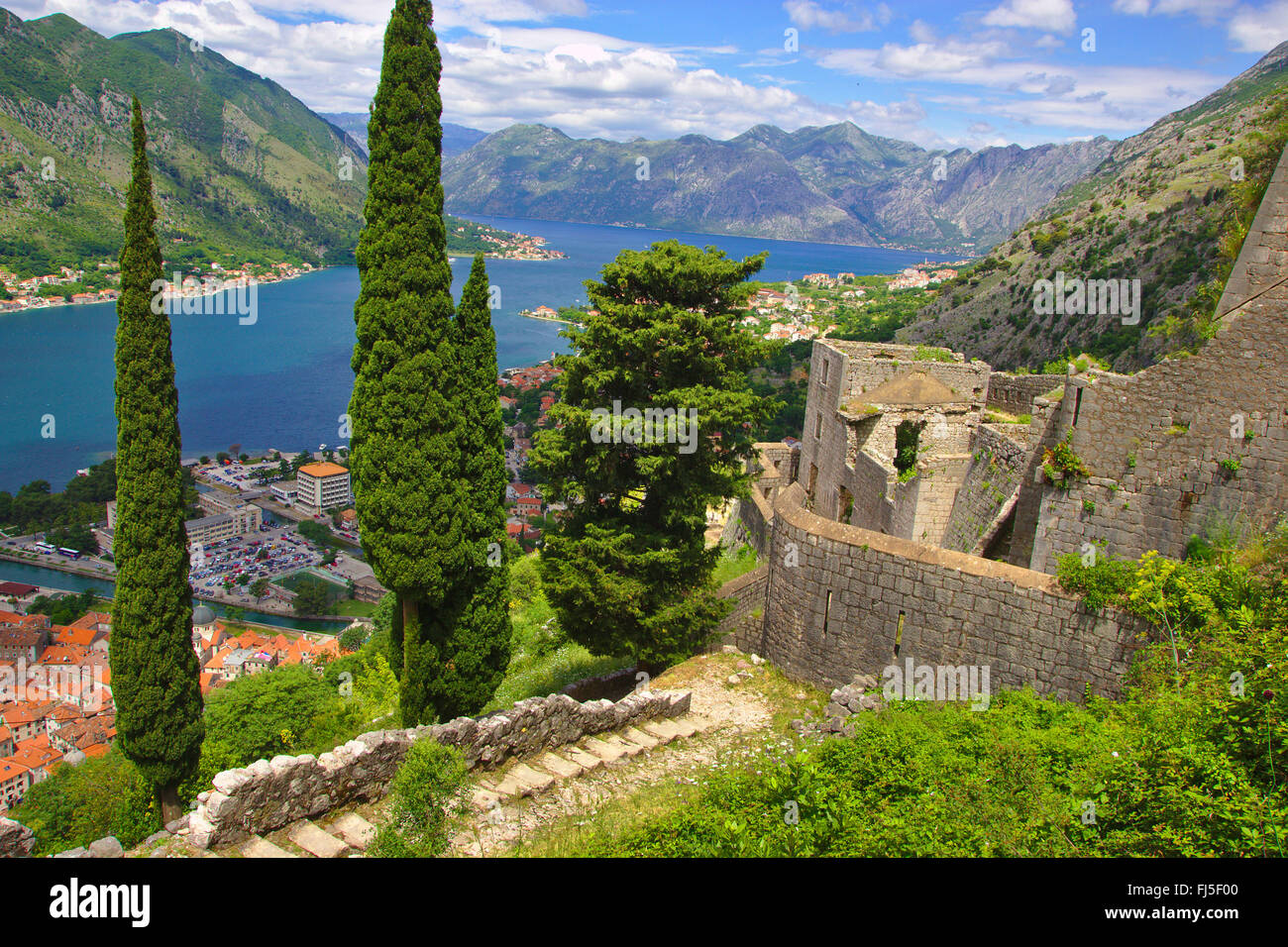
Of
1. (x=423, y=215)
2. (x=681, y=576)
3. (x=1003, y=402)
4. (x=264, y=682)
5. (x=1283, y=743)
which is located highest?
(x=423, y=215)

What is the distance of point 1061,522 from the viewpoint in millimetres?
10094

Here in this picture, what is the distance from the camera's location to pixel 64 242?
542 ft

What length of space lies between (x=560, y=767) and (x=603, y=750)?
79 centimetres

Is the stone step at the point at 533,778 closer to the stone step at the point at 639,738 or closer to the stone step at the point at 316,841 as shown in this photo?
the stone step at the point at 639,738

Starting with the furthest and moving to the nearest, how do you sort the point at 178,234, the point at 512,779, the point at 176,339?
the point at 178,234 → the point at 176,339 → the point at 512,779

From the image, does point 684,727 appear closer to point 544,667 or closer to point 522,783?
→ point 522,783

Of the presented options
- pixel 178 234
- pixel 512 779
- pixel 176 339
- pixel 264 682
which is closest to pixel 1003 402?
pixel 512 779

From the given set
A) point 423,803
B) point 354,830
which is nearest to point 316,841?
point 354,830

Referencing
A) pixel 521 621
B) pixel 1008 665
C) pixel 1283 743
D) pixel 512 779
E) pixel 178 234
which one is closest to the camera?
pixel 1283 743

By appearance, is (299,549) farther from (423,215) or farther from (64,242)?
(64,242)

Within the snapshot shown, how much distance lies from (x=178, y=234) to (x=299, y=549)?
134m

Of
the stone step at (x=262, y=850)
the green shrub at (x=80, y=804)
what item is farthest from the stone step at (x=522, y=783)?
the green shrub at (x=80, y=804)

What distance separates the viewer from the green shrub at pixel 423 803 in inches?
257

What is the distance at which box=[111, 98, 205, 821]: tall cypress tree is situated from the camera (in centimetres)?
1280
